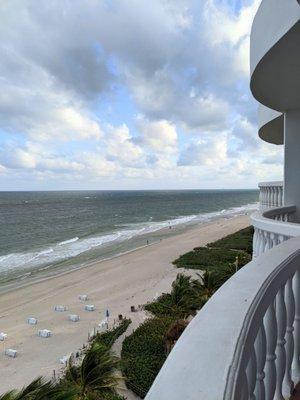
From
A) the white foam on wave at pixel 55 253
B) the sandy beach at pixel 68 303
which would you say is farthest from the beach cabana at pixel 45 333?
the white foam on wave at pixel 55 253

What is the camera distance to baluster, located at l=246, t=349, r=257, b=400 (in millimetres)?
1677

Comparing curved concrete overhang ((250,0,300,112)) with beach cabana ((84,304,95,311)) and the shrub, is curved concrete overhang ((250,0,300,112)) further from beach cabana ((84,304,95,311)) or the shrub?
the shrub

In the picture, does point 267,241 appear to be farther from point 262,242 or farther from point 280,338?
point 280,338

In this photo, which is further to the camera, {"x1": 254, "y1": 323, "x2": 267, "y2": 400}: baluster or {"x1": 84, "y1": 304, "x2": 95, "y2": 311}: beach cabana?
{"x1": 84, "y1": 304, "x2": 95, "y2": 311}: beach cabana

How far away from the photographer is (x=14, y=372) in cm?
1500

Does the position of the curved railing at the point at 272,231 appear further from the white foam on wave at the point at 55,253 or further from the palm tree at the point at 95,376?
the white foam on wave at the point at 55,253

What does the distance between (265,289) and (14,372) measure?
15.7 meters

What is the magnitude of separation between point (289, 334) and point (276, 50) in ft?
12.3

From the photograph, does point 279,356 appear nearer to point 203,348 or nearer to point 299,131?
point 203,348

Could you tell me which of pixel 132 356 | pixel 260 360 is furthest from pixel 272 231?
pixel 132 356

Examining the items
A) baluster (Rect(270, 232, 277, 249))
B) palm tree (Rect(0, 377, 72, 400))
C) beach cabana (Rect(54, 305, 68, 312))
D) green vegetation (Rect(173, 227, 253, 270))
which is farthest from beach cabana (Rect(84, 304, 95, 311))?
baluster (Rect(270, 232, 277, 249))

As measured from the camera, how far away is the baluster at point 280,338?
2.32 metres

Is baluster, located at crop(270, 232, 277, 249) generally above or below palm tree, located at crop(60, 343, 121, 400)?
above

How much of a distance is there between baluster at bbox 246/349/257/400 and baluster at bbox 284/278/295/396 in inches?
33.0
